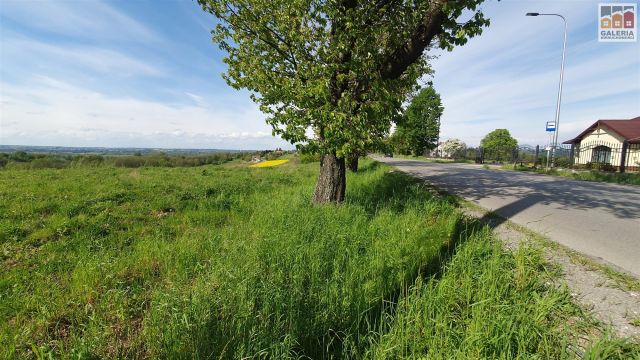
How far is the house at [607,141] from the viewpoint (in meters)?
22.1

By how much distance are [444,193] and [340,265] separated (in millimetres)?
6740

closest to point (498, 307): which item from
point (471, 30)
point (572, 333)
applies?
point (572, 333)

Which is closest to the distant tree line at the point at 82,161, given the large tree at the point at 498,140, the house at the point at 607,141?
the house at the point at 607,141

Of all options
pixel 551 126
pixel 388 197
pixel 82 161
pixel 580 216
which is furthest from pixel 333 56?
pixel 82 161

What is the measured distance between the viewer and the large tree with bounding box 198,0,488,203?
5.46m

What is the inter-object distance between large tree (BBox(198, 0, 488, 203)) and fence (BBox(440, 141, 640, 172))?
21.0 meters

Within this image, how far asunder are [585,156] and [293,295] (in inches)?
1325

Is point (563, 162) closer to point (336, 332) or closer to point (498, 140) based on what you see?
point (336, 332)

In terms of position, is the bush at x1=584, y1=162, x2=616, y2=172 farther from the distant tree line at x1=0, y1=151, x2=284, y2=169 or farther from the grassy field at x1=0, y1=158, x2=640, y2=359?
the distant tree line at x1=0, y1=151, x2=284, y2=169

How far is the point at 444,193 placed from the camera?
9438 mm

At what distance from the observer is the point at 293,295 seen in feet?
9.98

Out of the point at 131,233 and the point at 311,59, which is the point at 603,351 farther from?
the point at 131,233

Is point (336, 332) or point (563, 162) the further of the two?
point (563, 162)

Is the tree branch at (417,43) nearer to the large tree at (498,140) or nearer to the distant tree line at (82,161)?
the distant tree line at (82,161)
